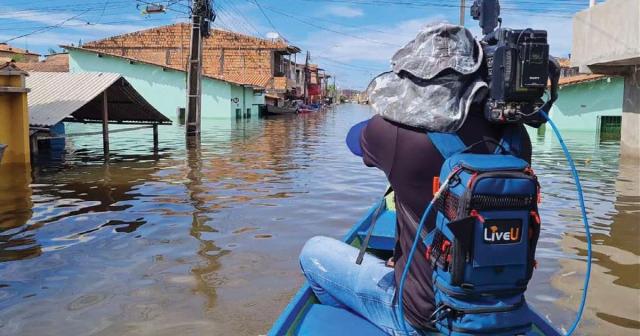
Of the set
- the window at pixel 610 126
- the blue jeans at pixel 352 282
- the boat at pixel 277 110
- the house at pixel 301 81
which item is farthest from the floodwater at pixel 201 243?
the house at pixel 301 81

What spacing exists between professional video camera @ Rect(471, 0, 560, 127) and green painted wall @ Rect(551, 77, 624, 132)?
90.3 ft

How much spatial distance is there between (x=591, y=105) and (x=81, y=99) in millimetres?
24955

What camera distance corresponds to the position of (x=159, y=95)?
1485 inches

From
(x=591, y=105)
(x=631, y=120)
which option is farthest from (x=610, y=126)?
(x=631, y=120)

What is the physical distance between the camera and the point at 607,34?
13805mm

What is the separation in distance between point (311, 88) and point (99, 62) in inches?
2112

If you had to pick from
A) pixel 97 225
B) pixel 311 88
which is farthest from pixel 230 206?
pixel 311 88

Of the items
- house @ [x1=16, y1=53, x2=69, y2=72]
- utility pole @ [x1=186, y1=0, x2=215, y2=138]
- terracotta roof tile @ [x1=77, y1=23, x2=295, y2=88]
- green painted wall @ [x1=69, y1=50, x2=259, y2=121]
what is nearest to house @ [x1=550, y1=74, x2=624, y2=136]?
utility pole @ [x1=186, y1=0, x2=215, y2=138]

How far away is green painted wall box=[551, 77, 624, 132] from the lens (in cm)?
2678

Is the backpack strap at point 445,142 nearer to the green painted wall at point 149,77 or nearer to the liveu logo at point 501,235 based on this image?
the liveu logo at point 501,235

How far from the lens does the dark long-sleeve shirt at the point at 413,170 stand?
7.38ft

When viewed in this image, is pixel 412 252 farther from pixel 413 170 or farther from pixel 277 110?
pixel 277 110

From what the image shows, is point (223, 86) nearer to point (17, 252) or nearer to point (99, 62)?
point (99, 62)

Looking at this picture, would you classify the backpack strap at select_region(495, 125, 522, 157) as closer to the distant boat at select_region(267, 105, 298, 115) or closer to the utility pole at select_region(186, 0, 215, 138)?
the utility pole at select_region(186, 0, 215, 138)
